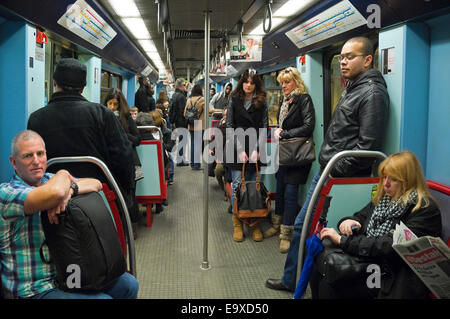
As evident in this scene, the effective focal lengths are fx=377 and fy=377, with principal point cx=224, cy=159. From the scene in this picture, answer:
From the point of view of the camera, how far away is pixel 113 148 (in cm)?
251

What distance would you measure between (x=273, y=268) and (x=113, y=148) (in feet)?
6.01

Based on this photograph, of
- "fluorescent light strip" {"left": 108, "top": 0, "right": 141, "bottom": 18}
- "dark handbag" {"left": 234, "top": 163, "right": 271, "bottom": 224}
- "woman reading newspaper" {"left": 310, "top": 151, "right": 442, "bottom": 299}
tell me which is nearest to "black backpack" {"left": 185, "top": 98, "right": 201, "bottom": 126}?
"fluorescent light strip" {"left": 108, "top": 0, "right": 141, "bottom": 18}

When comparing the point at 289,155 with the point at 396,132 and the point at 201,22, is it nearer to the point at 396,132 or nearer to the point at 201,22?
the point at 396,132

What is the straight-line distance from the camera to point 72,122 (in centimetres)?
230

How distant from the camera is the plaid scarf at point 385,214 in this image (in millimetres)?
1939

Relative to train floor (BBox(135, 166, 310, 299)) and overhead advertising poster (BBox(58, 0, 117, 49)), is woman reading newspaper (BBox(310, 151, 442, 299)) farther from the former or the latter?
overhead advertising poster (BBox(58, 0, 117, 49))

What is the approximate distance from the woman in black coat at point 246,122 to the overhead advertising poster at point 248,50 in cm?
217

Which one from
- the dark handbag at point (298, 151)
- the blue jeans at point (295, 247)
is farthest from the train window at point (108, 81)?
the blue jeans at point (295, 247)

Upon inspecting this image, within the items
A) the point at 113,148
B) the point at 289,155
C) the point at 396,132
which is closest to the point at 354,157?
the point at 396,132

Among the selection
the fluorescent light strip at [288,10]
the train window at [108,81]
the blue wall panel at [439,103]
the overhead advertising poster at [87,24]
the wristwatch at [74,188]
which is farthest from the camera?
the train window at [108,81]

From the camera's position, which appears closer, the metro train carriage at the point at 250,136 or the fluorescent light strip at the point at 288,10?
the metro train carriage at the point at 250,136

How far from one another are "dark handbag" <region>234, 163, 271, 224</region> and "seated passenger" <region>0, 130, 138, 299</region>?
231 centimetres

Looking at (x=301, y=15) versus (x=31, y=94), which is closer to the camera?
(x=31, y=94)

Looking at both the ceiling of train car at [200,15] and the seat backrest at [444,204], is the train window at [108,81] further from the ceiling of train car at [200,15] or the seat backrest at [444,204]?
the seat backrest at [444,204]
